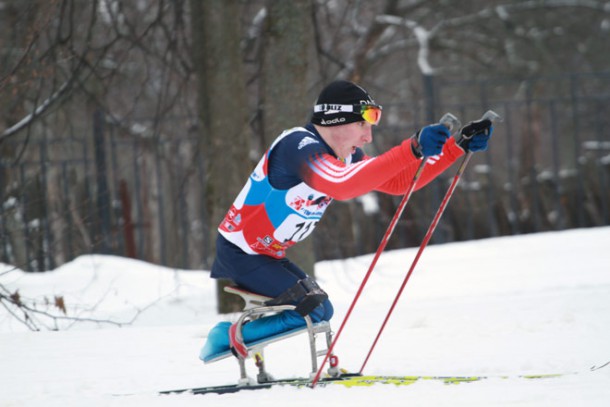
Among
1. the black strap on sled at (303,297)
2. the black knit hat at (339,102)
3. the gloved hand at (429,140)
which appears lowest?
the black strap on sled at (303,297)

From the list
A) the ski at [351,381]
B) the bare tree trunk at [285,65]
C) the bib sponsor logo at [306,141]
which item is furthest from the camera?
the bare tree trunk at [285,65]

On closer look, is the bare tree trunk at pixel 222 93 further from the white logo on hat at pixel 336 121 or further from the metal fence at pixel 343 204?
the white logo on hat at pixel 336 121

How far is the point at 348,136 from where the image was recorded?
13.3 feet

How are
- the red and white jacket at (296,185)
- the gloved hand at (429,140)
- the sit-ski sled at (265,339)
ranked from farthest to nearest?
1. the sit-ski sled at (265,339)
2. the red and white jacket at (296,185)
3. the gloved hand at (429,140)

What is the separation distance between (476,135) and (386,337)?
2.10 metres

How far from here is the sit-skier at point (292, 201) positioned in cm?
393

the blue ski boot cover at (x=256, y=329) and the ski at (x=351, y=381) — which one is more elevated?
the blue ski boot cover at (x=256, y=329)

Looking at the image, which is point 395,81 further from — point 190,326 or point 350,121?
point 350,121

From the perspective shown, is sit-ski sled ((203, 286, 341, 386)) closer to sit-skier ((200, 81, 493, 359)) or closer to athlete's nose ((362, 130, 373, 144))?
sit-skier ((200, 81, 493, 359))

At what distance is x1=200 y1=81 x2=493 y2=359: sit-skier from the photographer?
3.93m

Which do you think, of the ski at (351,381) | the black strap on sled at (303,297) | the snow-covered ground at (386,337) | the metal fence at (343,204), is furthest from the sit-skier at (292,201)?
the metal fence at (343,204)

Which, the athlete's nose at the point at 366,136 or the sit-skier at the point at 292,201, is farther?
the athlete's nose at the point at 366,136

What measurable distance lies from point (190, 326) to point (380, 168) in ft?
10.8

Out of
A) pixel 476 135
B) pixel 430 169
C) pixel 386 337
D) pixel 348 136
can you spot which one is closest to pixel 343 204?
pixel 386 337
